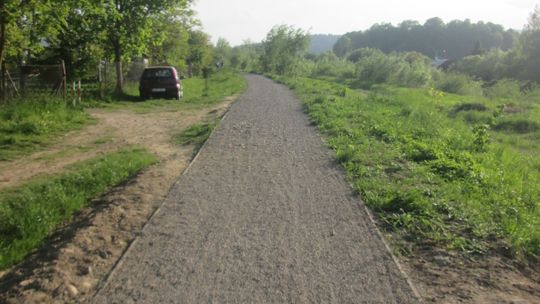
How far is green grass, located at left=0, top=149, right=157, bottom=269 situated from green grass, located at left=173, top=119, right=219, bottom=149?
80.1 inches

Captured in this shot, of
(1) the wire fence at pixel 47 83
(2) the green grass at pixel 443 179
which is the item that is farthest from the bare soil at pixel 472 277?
(1) the wire fence at pixel 47 83

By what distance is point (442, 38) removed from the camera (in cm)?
15075

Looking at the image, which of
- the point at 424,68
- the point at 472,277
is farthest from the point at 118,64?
the point at 424,68

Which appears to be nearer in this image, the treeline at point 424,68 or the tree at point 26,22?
the tree at point 26,22

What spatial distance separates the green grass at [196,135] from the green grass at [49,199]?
203cm

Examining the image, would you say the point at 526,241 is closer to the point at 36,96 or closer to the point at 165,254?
the point at 165,254

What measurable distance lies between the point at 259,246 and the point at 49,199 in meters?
3.11

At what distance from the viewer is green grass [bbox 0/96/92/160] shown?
902cm

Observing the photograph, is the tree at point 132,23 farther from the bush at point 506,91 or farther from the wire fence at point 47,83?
the bush at point 506,91

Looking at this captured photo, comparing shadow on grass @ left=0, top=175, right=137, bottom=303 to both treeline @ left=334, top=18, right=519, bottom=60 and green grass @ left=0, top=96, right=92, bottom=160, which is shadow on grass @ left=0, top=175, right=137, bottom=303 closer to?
green grass @ left=0, top=96, right=92, bottom=160

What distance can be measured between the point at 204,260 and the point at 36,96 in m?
11.0

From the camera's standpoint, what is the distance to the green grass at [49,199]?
457 centimetres

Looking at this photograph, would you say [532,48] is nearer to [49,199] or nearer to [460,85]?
[460,85]

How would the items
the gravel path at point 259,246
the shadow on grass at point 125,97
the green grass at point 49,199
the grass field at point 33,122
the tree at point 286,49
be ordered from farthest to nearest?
the tree at point 286,49 < the shadow on grass at point 125,97 < the grass field at point 33,122 < the green grass at point 49,199 < the gravel path at point 259,246
